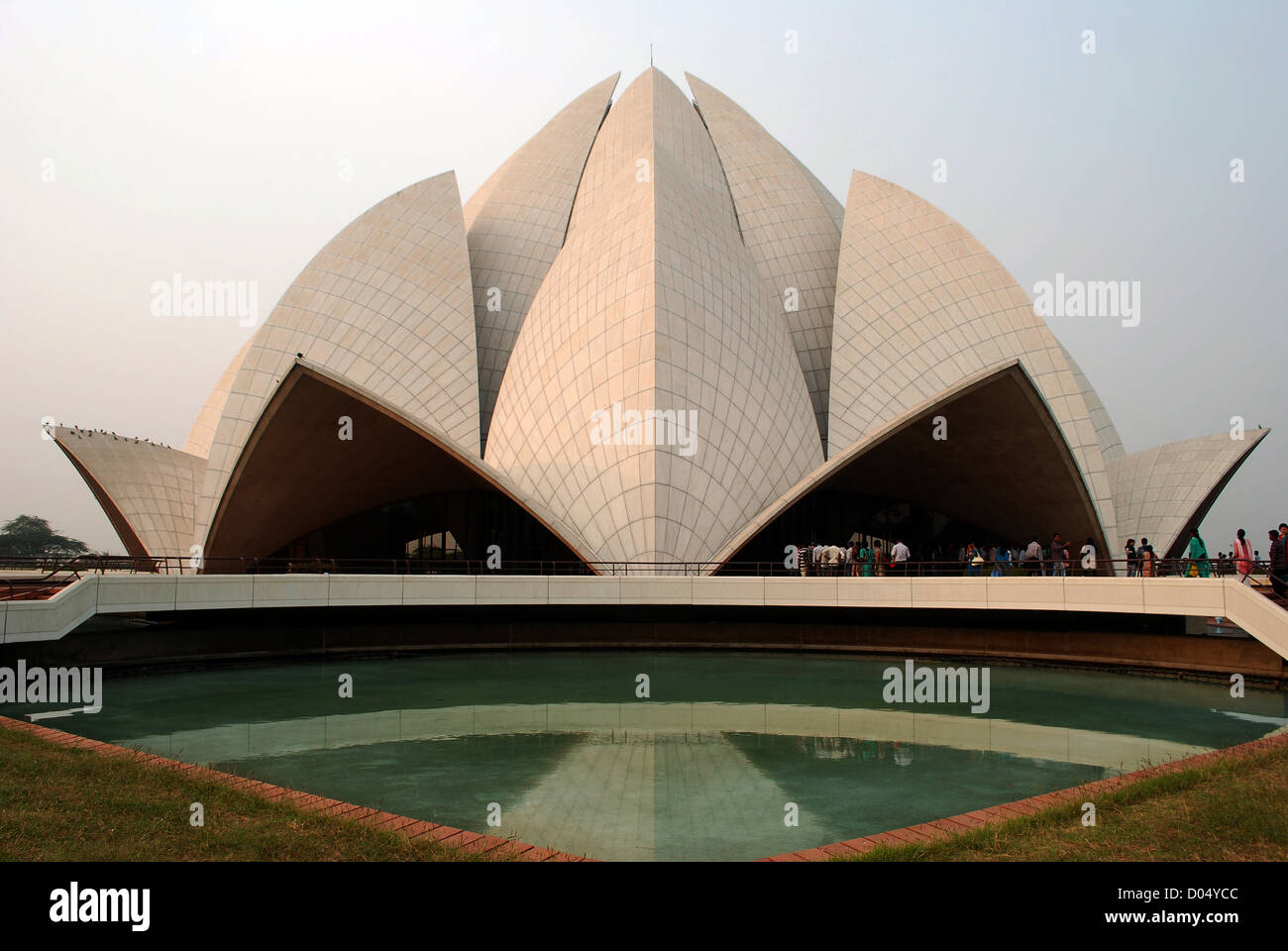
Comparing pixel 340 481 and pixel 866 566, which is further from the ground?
pixel 340 481

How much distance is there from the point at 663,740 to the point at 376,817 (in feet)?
15.6

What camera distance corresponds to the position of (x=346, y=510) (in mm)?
27516

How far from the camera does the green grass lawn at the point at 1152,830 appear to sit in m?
4.25

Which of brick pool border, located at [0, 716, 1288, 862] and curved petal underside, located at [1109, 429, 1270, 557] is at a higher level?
curved petal underside, located at [1109, 429, 1270, 557]

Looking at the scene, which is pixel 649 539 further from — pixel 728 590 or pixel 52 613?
pixel 52 613

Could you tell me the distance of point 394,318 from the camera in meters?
26.5

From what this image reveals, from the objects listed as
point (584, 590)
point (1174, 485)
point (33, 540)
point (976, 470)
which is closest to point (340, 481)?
point (584, 590)

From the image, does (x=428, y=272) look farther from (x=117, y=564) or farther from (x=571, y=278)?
(x=117, y=564)

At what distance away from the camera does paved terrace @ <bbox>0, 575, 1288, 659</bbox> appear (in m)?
12.1

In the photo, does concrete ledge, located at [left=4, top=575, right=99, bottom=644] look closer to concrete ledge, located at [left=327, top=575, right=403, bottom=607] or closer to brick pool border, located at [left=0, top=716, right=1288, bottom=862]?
concrete ledge, located at [left=327, top=575, right=403, bottom=607]

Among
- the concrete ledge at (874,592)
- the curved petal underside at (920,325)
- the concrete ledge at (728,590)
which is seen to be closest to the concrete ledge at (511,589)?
the concrete ledge at (728,590)

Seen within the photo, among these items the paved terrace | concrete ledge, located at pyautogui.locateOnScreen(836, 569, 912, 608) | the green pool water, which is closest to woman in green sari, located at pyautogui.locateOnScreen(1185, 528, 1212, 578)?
the paved terrace

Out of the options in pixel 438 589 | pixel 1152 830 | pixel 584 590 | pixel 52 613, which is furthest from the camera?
pixel 584 590

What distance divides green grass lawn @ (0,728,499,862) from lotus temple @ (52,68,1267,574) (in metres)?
13.0
